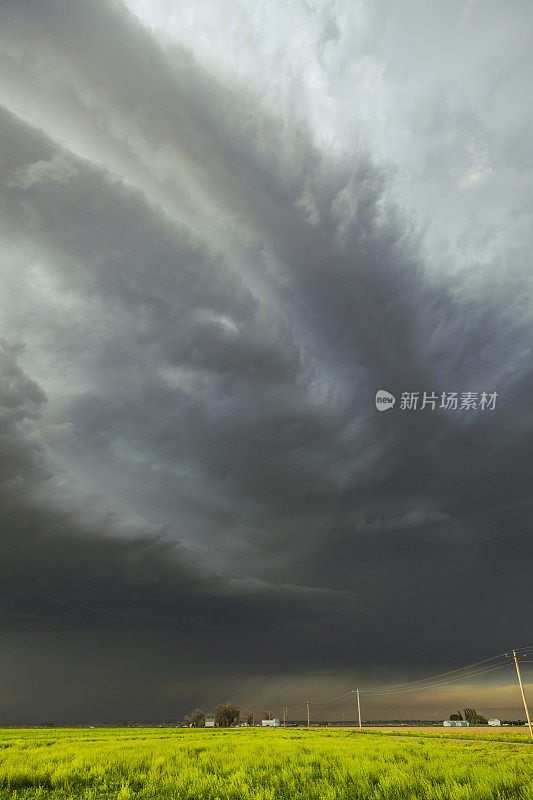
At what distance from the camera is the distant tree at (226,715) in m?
187

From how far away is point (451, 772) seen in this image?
16.7 metres

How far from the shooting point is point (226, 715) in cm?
18825

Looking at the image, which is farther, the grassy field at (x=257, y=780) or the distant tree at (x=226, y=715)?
the distant tree at (x=226, y=715)

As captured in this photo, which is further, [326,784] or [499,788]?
[326,784]

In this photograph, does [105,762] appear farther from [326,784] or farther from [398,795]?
[398,795]

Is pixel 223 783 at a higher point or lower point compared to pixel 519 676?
lower

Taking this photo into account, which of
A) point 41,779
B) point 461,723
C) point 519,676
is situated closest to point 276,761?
point 41,779

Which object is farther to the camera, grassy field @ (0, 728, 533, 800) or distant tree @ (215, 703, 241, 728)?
distant tree @ (215, 703, 241, 728)

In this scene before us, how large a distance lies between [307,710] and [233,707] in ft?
127

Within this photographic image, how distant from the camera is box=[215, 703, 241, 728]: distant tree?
7352 inches

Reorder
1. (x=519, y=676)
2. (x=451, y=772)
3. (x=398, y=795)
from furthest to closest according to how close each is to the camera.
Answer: (x=519, y=676), (x=451, y=772), (x=398, y=795)

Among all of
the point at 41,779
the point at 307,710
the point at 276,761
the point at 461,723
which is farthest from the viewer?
the point at 461,723

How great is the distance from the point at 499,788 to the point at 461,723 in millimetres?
227359

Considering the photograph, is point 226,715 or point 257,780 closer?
point 257,780
